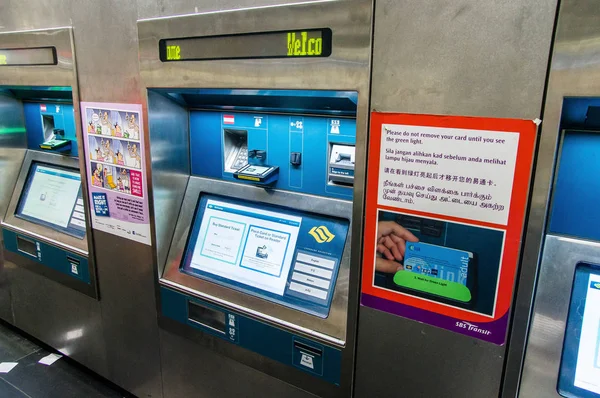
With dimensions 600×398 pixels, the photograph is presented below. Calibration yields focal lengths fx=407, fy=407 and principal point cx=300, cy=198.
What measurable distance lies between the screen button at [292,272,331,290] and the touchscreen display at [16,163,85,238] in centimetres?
151

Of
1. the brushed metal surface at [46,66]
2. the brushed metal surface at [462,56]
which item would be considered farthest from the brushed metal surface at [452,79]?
the brushed metal surface at [46,66]

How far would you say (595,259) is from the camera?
44.3 inches

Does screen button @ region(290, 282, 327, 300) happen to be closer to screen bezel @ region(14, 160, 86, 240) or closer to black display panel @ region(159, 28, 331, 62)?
black display panel @ region(159, 28, 331, 62)

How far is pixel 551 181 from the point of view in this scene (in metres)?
1.08

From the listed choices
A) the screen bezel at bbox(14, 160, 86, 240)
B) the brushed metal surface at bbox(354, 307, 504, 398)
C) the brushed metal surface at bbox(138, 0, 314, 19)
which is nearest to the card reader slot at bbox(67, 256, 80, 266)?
the screen bezel at bbox(14, 160, 86, 240)

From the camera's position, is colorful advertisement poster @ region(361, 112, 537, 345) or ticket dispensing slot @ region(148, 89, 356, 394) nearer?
colorful advertisement poster @ region(361, 112, 537, 345)

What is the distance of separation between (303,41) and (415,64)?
0.39 meters

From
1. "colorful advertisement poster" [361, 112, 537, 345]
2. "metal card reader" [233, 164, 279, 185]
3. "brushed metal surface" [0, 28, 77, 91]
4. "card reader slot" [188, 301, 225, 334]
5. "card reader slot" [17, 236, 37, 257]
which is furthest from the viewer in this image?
"card reader slot" [17, 236, 37, 257]

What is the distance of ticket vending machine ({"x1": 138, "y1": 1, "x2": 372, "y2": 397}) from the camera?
1356 millimetres

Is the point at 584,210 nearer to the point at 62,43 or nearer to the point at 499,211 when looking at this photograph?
the point at 499,211

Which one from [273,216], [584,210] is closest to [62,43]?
[273,216]

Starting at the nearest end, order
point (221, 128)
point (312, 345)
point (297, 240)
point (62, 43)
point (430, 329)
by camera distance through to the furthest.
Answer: point (430, 329) < point (312, 345) < point (297, 240) < point (221, 128) < point (62, 43)

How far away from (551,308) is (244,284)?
114 cm

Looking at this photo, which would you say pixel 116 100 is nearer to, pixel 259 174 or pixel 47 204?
pixel 259 174
